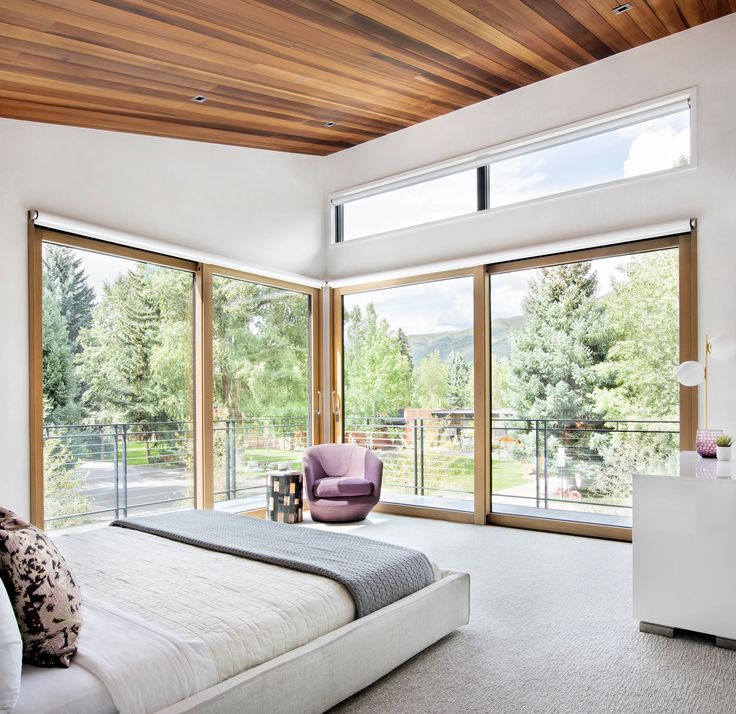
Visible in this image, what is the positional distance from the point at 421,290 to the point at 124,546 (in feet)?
12.4

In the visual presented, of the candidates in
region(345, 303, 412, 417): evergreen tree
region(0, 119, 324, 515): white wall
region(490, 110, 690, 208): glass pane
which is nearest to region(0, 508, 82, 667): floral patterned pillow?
region(0, 119, 324, 515): white wall

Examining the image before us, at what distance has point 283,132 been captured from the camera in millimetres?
5391

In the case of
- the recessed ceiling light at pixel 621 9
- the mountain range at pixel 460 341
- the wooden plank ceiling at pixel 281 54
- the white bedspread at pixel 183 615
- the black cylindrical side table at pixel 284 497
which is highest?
the recessed ceiling light at pixel 621 9

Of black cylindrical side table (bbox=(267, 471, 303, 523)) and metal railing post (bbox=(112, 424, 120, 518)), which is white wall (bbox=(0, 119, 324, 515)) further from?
black cylindrical side table (bbox=(267, 471, 303, 523))

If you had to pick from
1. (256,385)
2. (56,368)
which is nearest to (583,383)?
(256,385)

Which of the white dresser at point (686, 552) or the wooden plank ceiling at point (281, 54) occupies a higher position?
the wooden plank ceiling at point (281, 54)

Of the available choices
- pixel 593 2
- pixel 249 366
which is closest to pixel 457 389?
pixel 249 366

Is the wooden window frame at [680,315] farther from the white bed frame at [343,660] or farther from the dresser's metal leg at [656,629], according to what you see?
the white bed frame at [343,660]

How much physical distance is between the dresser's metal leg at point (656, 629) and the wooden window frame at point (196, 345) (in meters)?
3.43

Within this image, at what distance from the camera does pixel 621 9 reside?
389cm

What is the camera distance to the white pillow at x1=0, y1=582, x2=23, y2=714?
1.50 metres

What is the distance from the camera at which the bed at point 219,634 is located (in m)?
1.71

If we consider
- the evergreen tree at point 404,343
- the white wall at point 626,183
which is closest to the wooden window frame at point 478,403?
the white wall at point 626,183

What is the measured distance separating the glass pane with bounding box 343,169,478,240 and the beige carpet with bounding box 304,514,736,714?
3182 millimetres
